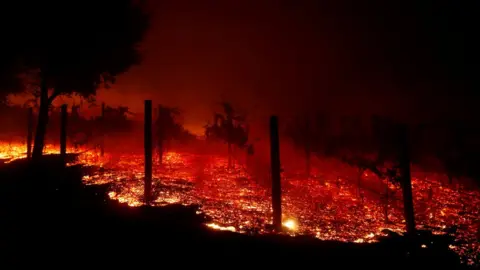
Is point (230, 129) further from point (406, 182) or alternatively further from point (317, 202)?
point (406, 182)

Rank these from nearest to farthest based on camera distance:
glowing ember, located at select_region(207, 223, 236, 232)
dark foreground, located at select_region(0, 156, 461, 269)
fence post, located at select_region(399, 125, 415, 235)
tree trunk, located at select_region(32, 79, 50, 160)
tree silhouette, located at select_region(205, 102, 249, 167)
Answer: dark foreground, located at select_region(0, 156, 461, 269) → fence post, located at select_region(399, 125, 415, 235) → glowing ember, located at select_region(207, 223, 236, 232) → tree trunk, located at select_region(32, 79, 50, 160) → tree silhouette, located at select_region(205, 102, 249, 167)

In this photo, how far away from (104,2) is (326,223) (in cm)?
1531

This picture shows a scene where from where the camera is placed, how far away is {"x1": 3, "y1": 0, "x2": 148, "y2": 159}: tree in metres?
14.4

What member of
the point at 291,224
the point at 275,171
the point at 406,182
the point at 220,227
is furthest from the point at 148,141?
the point at 406,182

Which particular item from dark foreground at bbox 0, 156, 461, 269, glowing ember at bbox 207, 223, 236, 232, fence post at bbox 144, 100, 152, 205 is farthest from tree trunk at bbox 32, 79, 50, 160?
glowing ember at bbox 207, 223, 236, 232

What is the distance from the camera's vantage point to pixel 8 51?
14.5 m

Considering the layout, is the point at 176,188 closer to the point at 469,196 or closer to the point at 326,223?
the point at 326,223

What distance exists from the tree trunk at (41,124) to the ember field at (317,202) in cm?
364

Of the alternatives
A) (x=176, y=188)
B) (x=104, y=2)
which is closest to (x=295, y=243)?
(x=176, y=188)

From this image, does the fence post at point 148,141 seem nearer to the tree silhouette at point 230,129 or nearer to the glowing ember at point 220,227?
the glowing ember at point 220,227

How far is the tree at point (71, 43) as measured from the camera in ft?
47.3

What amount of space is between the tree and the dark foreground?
30.5 ft

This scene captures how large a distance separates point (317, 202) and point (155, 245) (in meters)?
7.41

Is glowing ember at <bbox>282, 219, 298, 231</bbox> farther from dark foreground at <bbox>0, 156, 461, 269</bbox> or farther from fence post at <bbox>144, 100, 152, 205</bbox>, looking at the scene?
fence post at <bbox>144, 100, 152, 205</bbox>
